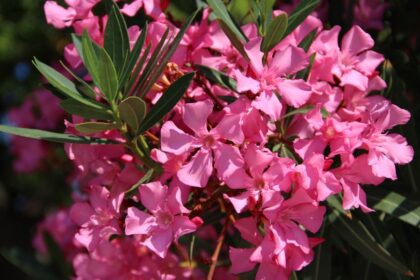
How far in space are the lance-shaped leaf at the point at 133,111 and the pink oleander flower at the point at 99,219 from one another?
14 cm

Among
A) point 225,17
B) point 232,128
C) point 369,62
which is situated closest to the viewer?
point 232,128

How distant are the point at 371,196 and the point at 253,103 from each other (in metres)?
0.37

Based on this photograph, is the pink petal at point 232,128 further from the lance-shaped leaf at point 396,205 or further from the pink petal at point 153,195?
the lance-shaped leaf at point 396,205

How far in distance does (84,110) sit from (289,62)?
13.0 inches

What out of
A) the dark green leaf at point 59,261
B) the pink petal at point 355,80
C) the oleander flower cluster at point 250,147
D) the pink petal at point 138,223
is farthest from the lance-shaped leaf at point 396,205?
the dark green leaf at point 59,261

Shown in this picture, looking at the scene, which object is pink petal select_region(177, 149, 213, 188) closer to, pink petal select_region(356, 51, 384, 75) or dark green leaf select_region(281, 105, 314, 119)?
dark green leaf select_region(281, 105, 314, 119)

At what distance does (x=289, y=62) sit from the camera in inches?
43.6

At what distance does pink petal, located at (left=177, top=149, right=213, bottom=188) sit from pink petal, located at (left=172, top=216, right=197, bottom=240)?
6 cm

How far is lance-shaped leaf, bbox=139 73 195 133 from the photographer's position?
1.09 metres

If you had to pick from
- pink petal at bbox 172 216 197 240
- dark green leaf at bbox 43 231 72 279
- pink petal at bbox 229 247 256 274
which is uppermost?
pink petal at bbox 172 216 197 240

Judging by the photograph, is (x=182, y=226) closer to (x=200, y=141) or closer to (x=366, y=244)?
(x=200, y=141)

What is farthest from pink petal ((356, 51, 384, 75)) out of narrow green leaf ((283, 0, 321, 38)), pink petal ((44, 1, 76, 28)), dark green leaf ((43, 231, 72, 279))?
dark green leaf ((43, 231, 72, 279))

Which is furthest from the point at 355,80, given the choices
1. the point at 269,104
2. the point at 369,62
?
the point at 269,104

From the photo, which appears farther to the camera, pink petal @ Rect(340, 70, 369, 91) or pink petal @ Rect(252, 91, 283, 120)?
pink petal @ Rect(340, 70, 369, 91)
